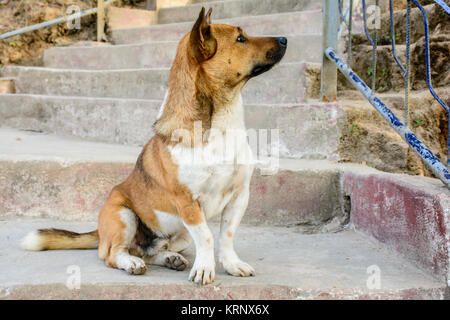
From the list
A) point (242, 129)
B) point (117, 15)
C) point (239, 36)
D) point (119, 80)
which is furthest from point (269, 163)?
point (117, 15)

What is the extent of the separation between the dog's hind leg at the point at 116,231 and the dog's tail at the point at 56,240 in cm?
21

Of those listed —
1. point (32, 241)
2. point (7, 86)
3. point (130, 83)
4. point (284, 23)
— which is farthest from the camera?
point (7, 86)

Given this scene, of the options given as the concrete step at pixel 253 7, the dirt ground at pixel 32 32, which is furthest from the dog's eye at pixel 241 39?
the dirt ground at pixel 32 32

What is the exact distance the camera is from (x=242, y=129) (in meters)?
2.28

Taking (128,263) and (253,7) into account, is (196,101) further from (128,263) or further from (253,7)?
(253,7)

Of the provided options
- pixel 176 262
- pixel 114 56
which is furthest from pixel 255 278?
pixel 114 56

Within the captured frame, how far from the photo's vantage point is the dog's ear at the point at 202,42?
6.90 ft

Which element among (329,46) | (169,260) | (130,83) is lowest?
(169,260)

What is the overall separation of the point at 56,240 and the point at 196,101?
1069 mm

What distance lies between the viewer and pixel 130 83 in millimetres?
4930

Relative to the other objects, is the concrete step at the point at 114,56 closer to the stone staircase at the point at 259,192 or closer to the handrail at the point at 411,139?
the stone staircase at the point at 259,192

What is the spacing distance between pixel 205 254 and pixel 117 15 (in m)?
5.32

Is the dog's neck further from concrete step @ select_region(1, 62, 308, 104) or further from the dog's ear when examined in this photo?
concrete step @ select_region(1, 62, 308, 104)

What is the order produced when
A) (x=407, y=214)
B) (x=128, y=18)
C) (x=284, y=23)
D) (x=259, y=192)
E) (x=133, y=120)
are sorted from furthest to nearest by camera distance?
1. (x=128, y=18)
2. (x=284, y=23)
3. (x=133, y=120)
4. (x=259, y=192)
5. (x=407, y=214)
